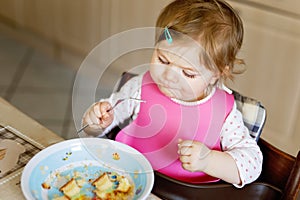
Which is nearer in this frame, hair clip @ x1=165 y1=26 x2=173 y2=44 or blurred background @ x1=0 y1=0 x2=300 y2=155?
hair clip @ x1=165 y1=26 x2=173 y2=44

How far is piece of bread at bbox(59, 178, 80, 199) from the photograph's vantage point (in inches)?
32.1

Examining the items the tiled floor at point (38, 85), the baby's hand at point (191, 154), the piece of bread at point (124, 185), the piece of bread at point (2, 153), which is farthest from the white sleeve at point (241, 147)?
the tiled floor at point (38, 85)

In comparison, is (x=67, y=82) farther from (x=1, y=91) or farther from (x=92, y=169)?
(x=92, y=169)

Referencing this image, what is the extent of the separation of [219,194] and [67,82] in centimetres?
190

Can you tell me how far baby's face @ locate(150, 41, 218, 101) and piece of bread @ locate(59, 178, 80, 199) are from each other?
0.27 m

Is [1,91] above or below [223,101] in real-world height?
below

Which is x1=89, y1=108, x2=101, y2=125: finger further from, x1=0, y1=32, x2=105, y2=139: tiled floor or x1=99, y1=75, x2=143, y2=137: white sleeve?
x1=0, y1=32, x2=105, y2=139: tiled floor

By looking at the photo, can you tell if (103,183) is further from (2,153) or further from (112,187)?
(2,153)

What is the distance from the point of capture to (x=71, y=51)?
110 inches

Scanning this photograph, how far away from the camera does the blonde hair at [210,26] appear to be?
36.3 inches

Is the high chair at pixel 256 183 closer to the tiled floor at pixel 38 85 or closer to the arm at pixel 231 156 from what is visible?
the arm at pixel 231 156

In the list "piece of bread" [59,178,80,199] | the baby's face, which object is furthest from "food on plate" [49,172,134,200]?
the baby's face

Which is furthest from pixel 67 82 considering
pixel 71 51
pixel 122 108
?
pixel 122 108

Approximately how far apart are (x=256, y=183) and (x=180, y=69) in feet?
0.81
